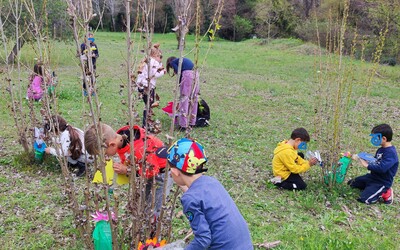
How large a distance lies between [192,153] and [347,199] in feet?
11.5

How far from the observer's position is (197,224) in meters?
2.15

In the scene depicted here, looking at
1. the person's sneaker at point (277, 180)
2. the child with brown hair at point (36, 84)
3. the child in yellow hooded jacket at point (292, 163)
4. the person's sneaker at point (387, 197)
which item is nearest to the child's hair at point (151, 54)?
the child with brown hair at point (36, 84)

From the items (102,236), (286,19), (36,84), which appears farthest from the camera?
(286,19)

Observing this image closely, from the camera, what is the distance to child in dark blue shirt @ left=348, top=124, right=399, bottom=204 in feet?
16.1

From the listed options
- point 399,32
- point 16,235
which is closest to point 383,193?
point 16,235

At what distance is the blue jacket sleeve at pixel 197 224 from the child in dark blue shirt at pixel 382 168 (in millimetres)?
3550

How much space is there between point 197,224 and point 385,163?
3.65 meters

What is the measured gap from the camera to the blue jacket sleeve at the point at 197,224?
84.0 inches

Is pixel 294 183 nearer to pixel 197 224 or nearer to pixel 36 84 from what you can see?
pixel 197 224

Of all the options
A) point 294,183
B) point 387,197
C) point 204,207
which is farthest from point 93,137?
point 387,197

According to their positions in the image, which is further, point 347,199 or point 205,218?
point 347,199

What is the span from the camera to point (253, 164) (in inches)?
239

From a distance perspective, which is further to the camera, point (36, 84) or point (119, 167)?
point (36, 84)

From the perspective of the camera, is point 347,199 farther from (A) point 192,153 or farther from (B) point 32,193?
(B) point 32,193
